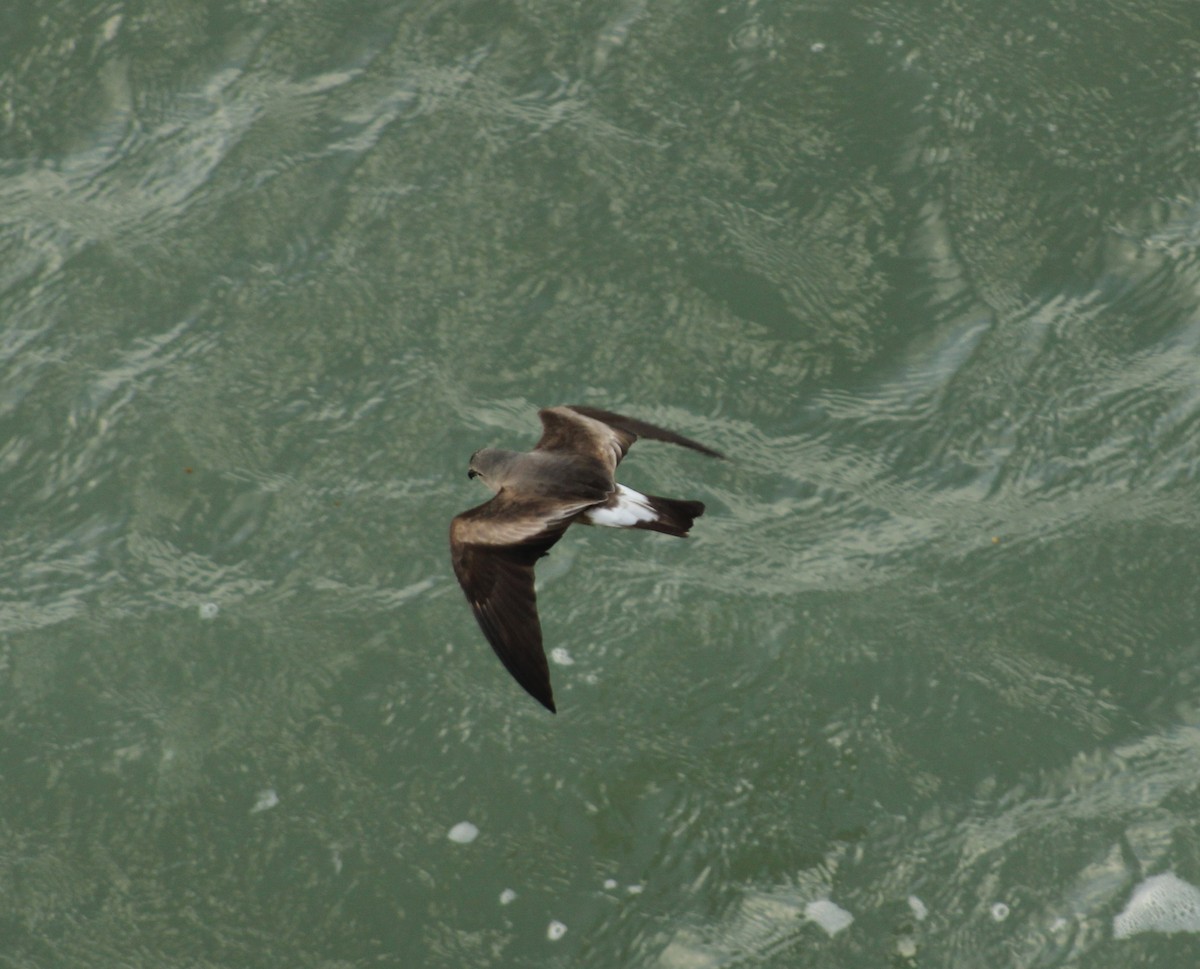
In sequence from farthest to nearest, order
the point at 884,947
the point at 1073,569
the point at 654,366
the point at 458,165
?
1. the point at 458,165
2. the point at 654,366
3. the point at 1073,569
4. the point at 884,947

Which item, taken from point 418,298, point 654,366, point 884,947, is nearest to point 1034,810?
point 884,947

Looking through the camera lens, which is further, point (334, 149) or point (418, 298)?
point (334, 149)

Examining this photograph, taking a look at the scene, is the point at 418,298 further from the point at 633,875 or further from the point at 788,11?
the point at 633,875

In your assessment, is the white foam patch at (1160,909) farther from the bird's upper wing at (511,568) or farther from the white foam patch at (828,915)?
the bird's upper wing at (511,568)

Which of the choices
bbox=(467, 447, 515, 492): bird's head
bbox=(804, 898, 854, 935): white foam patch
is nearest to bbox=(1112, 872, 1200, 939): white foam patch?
bbox=(804, 898, 854, 935): white foam patch

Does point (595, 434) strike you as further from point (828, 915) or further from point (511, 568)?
point (828, 915)
